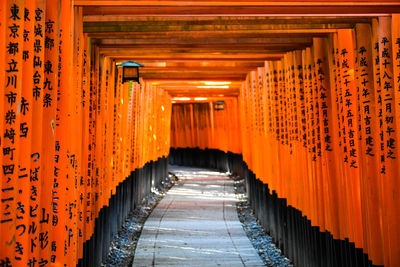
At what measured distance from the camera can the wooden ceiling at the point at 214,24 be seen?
408 centimetres

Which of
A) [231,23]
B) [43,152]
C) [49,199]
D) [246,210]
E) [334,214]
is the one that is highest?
[231,23]

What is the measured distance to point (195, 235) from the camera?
8.36m

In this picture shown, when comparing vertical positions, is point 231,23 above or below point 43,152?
above

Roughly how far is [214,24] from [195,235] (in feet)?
16.1

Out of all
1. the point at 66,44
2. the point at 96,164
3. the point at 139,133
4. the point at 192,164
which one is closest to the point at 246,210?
the point at 139,133

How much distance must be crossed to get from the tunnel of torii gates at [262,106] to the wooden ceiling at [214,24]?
0.02 m

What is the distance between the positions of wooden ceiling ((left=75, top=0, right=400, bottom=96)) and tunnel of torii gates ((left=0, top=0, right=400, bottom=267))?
18 millimetres

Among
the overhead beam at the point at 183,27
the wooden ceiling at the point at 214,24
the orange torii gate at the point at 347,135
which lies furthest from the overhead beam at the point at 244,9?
the overhead beam at the point at 183,27

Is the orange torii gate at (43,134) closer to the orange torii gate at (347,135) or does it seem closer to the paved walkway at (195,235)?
the paved walkway at (195,235)

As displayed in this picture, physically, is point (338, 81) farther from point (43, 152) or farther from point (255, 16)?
point (43, 152)

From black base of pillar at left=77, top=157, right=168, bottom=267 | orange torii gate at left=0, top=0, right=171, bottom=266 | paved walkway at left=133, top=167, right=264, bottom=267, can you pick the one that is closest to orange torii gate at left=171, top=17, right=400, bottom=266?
paved walkway at left=133, top=167, right=264, bottom=267

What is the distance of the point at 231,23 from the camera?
15.9 ft

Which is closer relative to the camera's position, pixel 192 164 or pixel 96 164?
pixel 96 164

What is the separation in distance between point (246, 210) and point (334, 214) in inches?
260
